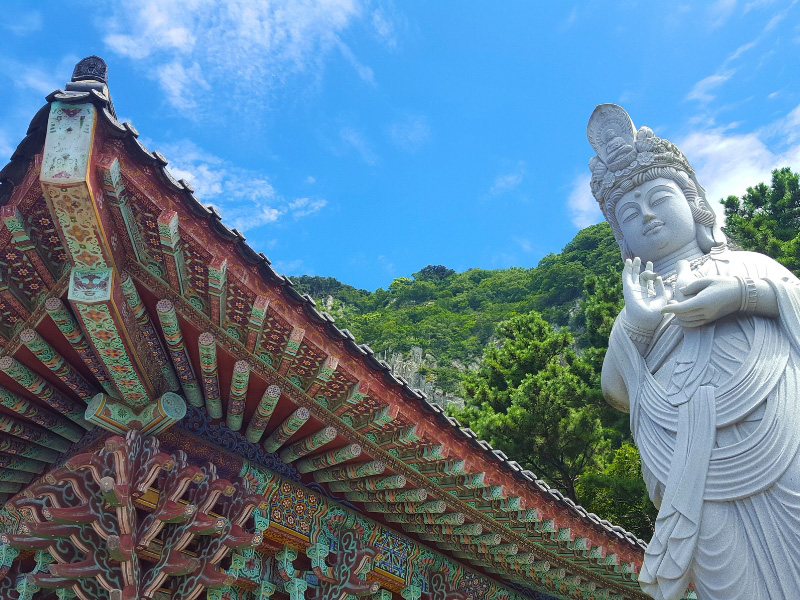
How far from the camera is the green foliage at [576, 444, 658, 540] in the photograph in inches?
472

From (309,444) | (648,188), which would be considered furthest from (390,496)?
(648,188)

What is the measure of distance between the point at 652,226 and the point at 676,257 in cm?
33

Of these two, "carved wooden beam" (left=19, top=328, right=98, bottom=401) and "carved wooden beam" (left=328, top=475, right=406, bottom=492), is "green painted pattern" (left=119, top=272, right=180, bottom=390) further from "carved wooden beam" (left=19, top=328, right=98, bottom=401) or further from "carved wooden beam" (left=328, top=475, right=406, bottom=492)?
"carved wooden beam" (left=328, top=475, right=406, bottom=492)

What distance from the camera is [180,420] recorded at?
206 inches

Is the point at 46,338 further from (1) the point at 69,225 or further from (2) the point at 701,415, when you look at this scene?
(2) the point at 701,415

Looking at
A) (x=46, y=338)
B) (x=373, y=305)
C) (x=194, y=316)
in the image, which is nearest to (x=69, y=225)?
(x=194, y=316)

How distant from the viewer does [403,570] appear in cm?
683

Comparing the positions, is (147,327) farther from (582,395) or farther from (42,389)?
(582,395)

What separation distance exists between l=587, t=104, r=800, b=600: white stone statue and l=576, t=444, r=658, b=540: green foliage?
694cm

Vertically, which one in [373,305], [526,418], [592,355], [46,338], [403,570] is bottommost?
[403,570]

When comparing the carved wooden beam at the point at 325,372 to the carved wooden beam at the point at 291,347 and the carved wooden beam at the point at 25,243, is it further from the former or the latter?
the carved wooden beam at the point at 25,243

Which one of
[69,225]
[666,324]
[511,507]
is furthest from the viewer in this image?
[511,507]

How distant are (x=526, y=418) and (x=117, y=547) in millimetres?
10088

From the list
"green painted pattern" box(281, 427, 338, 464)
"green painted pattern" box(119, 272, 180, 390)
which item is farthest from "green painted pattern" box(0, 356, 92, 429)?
"green painted pattern" box(281, 427, 338, 464)
